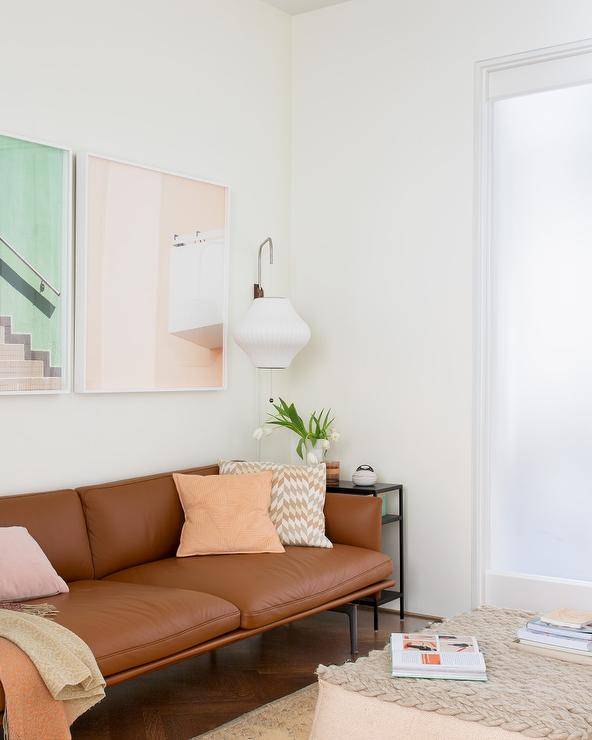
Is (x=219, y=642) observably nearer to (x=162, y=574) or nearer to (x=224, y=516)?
(x=162, y=574)

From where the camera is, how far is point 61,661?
8.05ft

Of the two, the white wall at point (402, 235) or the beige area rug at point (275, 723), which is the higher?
the white wall at point (402, 235)

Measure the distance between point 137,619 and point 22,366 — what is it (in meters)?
1.16

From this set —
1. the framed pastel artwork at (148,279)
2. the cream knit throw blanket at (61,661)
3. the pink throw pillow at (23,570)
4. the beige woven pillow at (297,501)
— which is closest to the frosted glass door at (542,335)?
the beige woven pillow at (297,501)

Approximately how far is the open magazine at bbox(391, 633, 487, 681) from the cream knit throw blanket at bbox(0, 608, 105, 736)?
2.73ft

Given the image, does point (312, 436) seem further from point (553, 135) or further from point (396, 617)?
point (553, 135)

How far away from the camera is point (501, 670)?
2547 mm

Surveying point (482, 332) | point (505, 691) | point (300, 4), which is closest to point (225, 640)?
point (505, 691)

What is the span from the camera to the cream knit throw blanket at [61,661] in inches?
94.5

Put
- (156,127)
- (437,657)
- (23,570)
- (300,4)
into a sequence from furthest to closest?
(300,4) → (156,127) → (23,570) → (437,657)

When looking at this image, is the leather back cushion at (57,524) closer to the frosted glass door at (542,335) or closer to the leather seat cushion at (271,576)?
the leather seat cushion at (271,576)

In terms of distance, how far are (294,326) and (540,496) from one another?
54.9 inches

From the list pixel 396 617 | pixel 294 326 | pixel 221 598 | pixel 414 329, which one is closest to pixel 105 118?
pixel 294 326

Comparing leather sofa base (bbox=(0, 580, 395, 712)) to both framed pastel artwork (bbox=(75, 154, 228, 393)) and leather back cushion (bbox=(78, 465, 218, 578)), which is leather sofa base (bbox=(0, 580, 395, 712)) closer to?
leather back cushion (bbox=(78, 465, 218, 578))
